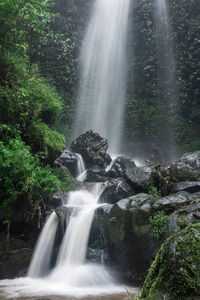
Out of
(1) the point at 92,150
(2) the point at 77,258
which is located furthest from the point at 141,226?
(1) the point at 92,150

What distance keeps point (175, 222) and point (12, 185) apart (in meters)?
4.23

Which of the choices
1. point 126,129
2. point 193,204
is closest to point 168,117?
point 126,129

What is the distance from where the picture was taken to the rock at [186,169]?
9.50m

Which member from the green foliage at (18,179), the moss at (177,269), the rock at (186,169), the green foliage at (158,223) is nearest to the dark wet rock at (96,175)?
the rock at (186,169)

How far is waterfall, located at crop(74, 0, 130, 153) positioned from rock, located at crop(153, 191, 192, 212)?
460 inches

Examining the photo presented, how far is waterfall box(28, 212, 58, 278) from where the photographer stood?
733cm

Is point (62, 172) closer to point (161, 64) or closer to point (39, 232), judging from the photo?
point (39, 232)

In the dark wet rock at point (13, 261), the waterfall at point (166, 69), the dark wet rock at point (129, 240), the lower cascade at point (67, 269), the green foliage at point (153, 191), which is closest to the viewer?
the lower cascade at point (67, 269)

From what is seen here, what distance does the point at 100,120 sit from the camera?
66.2ft

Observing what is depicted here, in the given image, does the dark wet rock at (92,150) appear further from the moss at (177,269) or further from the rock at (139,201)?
the moss at (177,269)

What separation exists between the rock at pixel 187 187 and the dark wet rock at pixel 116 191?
1338 mm

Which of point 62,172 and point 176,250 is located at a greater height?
point 62,172

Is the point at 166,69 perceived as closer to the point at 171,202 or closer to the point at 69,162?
the point at 69,162

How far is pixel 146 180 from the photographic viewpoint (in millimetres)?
9031
